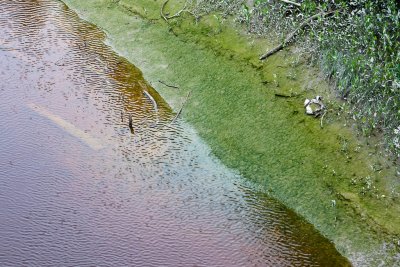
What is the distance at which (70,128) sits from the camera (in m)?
8.30

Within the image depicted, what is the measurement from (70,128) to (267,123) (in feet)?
8.93

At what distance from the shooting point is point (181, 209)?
7047mm

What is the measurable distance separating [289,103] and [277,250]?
2.36m

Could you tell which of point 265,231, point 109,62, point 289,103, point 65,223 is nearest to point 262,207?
point 265,231

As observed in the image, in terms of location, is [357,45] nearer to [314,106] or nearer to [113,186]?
[314,106]

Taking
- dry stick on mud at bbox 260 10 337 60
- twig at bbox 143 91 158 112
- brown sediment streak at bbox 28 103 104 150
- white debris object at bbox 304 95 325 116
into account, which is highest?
dry stick on mud at bbox 260 10 337 60

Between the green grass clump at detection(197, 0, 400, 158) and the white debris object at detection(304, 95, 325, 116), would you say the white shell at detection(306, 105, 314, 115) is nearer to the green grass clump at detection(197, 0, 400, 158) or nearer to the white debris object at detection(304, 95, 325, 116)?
the white debris object at detection(304, 95, 325, 116)

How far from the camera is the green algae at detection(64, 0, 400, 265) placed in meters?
6.66

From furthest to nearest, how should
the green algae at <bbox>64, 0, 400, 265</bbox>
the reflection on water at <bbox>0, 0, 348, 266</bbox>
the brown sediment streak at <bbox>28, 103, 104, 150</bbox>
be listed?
the brown sediment streak at <bbox>28, 103, 104, 150</bbox>, the green algae at <bbox>64, 0, 400, 265</bbox>, the reflection on water at <bbox>0, 0, 348, 266</bbox>

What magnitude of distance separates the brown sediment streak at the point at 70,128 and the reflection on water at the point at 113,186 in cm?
2

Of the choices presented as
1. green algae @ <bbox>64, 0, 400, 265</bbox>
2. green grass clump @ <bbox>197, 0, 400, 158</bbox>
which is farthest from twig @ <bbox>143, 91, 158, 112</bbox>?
green grass clump @ <bbox>197, 0, 400, 158</bbox>

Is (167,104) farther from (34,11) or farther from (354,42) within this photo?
(34,11)

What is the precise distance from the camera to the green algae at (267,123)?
21.9 ft

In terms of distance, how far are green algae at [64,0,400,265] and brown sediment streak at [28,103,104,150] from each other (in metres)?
1.30
